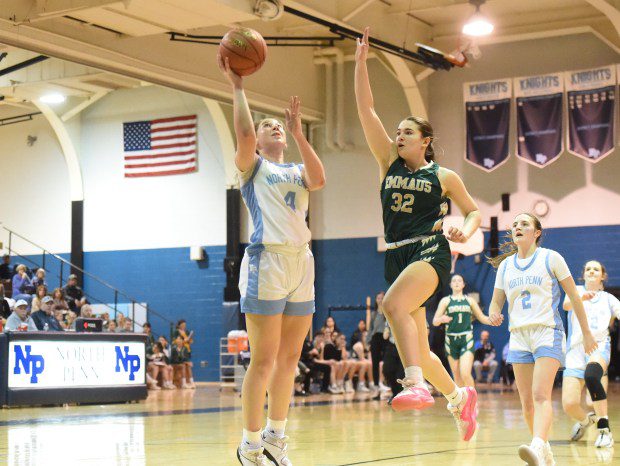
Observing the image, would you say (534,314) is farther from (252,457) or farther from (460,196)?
(252,457)

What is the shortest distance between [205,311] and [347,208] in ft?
14.4

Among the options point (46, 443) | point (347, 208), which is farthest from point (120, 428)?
point (347, 208)

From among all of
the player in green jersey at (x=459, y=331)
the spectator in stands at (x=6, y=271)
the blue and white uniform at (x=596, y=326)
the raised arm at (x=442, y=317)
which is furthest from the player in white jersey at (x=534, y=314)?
the spectator in stands at (x=6, y=271)

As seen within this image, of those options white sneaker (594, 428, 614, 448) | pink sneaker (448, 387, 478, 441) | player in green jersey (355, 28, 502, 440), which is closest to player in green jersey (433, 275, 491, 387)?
white sneaker (594, 428, 614, 448)

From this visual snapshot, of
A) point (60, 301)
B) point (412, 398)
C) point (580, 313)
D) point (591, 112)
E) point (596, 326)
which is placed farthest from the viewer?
point (60, 301)

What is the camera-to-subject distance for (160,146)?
989 inches

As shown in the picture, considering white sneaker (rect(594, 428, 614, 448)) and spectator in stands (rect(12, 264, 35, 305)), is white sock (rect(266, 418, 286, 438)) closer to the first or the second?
white sneaker (rect(594, 428, 614, 448))

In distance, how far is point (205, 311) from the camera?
949 inches

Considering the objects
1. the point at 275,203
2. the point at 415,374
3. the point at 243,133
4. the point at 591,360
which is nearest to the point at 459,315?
the point at 591,360

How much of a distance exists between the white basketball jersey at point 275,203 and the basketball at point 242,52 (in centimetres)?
56

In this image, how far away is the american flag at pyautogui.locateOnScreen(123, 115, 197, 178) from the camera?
2462 centimetres

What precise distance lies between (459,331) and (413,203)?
25.8 ft

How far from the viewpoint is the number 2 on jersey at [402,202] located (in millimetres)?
5738

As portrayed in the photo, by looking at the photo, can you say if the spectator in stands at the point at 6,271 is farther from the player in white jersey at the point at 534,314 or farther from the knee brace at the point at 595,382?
the player in white jersey at the point at 534,314
